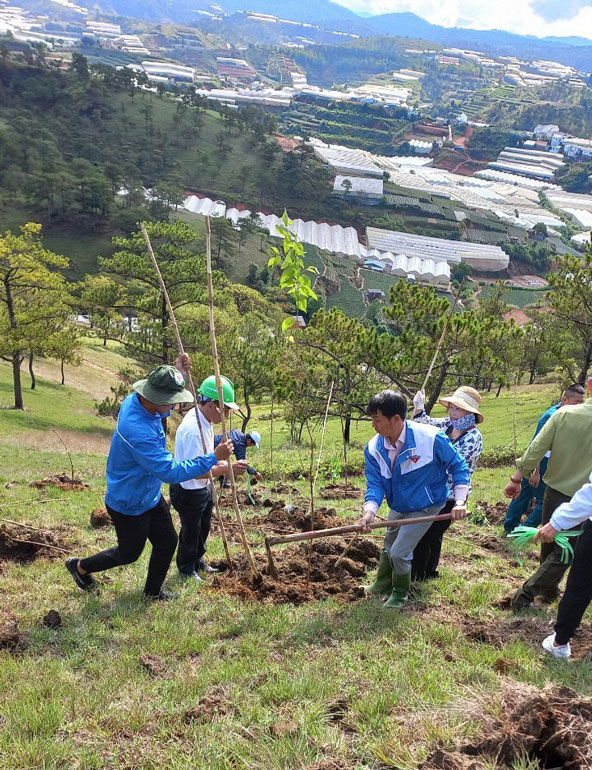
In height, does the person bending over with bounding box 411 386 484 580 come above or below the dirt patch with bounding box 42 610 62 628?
above

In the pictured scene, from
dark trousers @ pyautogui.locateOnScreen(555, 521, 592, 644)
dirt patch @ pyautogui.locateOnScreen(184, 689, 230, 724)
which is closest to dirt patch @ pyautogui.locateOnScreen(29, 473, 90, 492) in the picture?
dirt patch @ pyautogui.locateOnScreen(184, 689, 230, 724)

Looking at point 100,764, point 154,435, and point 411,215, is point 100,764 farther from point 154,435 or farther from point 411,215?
point 411,215

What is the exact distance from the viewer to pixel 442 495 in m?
5.09

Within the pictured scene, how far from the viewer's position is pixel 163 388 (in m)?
4.63

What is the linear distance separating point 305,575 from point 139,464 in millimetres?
2317

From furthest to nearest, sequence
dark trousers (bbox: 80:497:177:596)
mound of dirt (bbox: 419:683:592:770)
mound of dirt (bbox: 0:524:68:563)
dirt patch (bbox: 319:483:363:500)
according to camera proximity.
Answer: dirt patch (bbox: 319:483:363:500) < mound of dirt (bbox: 0:524:68:563) < dark trousers (bbox: 80:497:177:596) < mound of dirt (bbox: 419:683:592:770)

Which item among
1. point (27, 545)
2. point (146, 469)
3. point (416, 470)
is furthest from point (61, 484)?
point (416, 470)

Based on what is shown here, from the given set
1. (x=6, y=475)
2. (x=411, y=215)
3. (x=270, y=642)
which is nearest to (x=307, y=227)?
(x=411, y=215)

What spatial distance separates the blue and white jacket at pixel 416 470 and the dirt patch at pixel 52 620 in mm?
2696

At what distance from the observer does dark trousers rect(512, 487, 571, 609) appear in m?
4.87

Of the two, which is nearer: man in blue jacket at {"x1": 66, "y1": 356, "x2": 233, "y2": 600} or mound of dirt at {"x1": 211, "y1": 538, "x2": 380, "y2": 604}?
man in blue jacket at {"x1": 66, "y1": 356, "x2": 233, "y2": 600}

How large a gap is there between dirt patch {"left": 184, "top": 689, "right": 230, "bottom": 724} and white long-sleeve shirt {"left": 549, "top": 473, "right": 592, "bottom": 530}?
252 centimetres

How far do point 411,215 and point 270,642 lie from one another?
122860 mm

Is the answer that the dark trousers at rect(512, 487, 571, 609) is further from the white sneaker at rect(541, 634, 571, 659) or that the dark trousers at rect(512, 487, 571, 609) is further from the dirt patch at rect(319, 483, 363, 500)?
the dirt patch at rect(319, 483, 363, 500)
